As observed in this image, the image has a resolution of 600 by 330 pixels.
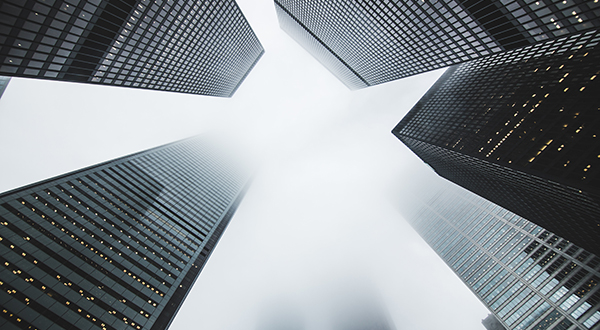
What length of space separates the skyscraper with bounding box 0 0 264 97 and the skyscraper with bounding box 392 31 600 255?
82157mm

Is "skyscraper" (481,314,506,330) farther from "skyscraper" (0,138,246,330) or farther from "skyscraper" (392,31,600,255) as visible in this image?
"skyscraper" (0,138,246,330)

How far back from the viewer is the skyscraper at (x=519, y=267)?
74.6m

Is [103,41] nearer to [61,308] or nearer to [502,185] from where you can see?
[61,308]

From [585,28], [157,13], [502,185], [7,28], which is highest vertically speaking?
[585,28]

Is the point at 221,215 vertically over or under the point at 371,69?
under

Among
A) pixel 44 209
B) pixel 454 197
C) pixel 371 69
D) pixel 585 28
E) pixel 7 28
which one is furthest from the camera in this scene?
pixel 454 197

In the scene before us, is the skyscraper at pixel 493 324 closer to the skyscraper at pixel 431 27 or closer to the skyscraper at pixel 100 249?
the skyscraper at pixel 431 27

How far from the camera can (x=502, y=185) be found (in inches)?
2756

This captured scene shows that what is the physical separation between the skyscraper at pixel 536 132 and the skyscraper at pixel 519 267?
2320cm

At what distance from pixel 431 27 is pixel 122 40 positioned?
70865mm

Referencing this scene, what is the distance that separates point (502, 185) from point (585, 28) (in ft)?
162

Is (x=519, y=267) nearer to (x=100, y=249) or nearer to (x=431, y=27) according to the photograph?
(x=431, y=27)

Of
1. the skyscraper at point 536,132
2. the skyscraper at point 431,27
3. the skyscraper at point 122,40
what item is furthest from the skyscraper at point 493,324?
the skyscraper at point 122,40

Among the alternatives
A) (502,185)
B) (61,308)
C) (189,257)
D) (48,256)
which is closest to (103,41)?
(48,256)
